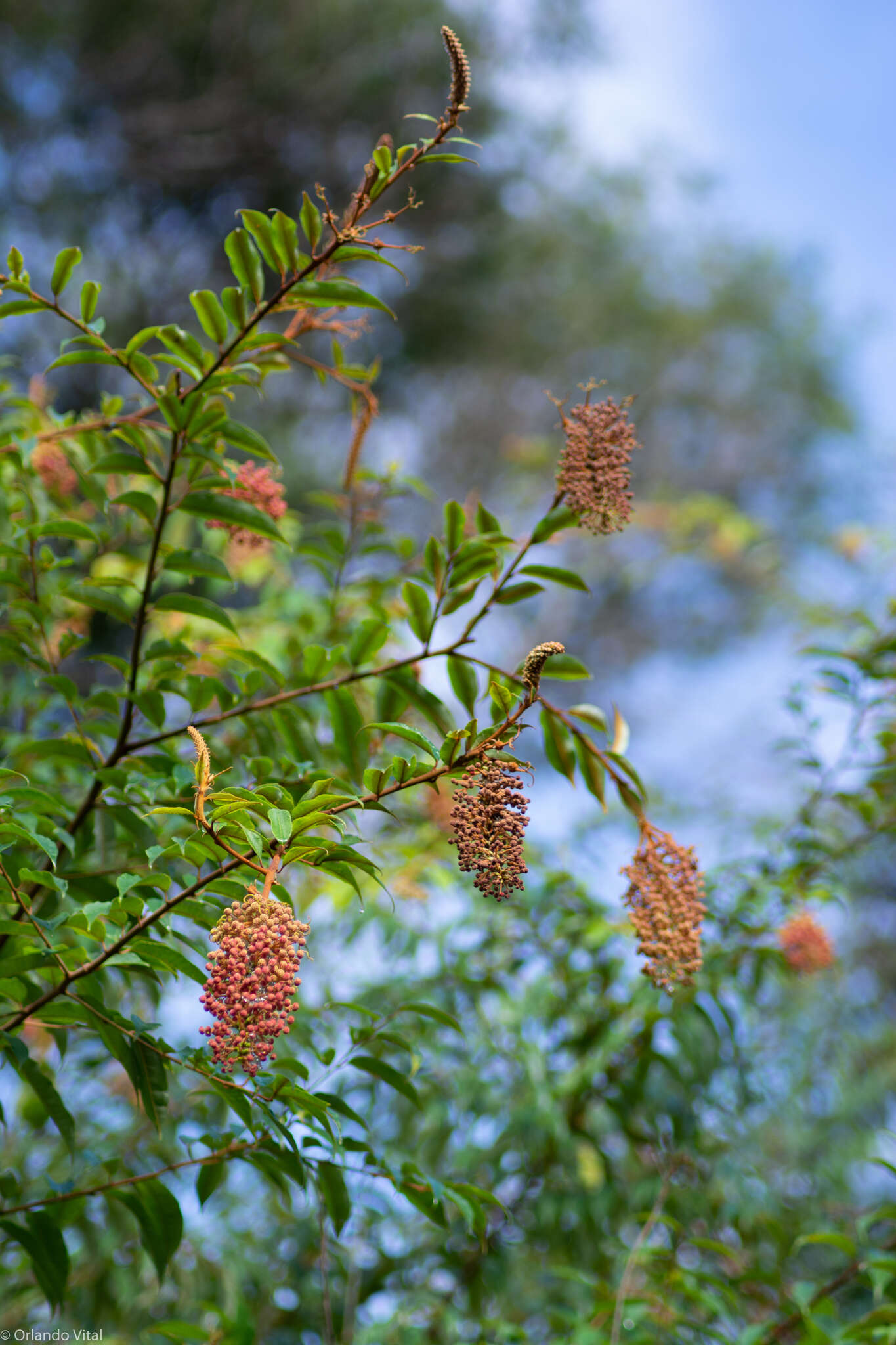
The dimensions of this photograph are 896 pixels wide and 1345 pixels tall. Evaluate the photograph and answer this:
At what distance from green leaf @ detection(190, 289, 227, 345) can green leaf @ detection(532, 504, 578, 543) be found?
0.99 ft

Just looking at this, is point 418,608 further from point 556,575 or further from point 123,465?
point 123,465

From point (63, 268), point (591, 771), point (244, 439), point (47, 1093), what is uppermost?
point (63, 268)

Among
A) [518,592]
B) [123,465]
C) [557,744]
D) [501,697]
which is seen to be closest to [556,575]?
[518,592]

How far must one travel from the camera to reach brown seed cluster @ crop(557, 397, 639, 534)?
2.56 ft

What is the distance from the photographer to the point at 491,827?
583 mm

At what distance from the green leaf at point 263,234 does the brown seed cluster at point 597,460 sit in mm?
258

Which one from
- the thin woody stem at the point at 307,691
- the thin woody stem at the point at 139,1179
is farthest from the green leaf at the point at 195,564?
the thin woody stem at the point at 139,1179

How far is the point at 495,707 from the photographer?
24.0 inches

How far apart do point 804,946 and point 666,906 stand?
63 cm

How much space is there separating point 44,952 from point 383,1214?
701mm

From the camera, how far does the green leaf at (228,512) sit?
0.86m

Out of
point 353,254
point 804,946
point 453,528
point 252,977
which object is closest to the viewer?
point 252,977

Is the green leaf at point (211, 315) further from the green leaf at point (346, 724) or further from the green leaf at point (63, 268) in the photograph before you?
the green leaf at point (346, 724)

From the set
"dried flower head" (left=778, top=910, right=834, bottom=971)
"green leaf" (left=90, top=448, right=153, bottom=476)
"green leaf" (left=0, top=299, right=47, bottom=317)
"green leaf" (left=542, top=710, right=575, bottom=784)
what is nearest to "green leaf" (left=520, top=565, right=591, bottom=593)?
"green leaf" (left=542, top=710, right=575, bottom=784)
